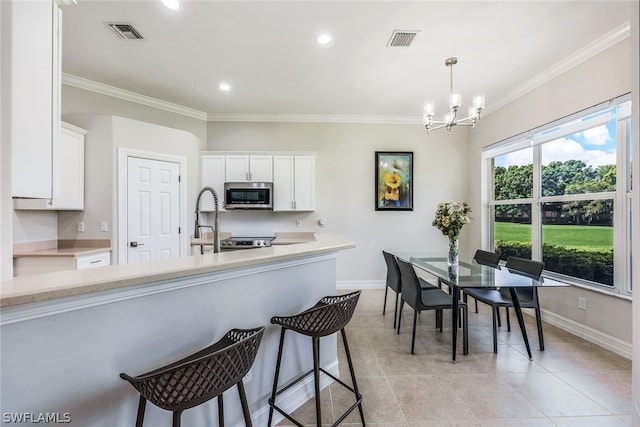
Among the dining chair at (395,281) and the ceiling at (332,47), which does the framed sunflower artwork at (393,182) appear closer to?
the ceiling at (332,47)

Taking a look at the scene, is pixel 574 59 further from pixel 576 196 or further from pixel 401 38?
pixel 401 38

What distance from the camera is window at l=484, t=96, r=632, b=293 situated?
8.52ft

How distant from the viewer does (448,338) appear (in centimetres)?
292

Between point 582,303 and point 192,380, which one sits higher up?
point 192,380

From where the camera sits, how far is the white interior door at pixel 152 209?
3469 millimetres

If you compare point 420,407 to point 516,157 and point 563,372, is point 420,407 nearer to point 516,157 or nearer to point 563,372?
point 563,372

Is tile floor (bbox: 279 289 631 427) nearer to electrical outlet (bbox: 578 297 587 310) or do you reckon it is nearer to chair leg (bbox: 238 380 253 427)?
electrical outlet (bbox: 578 297 587 310)

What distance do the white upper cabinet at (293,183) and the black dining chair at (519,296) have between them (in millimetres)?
2574

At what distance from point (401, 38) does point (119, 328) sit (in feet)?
9.67

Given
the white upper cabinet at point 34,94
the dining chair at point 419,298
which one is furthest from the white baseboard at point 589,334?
the white upper cabinet at point 34,94

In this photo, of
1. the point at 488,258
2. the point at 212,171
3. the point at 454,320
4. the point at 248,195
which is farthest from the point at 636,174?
the point at 212,171

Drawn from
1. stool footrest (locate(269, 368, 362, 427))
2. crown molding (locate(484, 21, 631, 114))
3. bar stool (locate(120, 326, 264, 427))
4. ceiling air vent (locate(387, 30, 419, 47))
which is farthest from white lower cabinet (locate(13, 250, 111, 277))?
crown molding (locate(484, 21, 631, 114))

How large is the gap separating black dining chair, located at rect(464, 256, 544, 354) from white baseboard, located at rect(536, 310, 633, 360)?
583 millimetres

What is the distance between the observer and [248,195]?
14.0 feet
